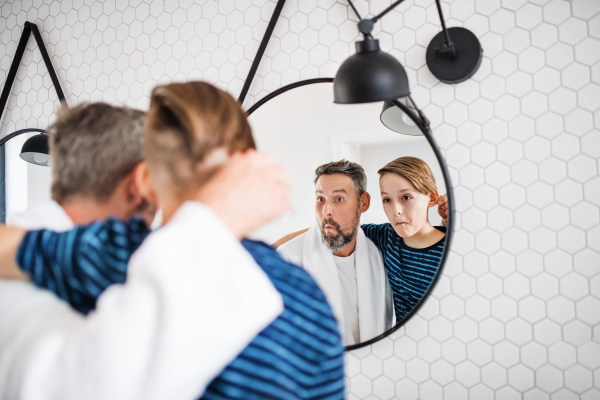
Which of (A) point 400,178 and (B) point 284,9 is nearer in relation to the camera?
(A) point 400,178

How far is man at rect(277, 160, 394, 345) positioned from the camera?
113cm

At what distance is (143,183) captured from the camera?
2.09 feet

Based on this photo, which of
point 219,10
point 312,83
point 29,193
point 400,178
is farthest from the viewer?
point 29,193

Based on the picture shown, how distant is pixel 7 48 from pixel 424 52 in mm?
1586

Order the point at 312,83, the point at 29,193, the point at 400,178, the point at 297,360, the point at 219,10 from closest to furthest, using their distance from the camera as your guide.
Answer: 1. the point at 297,360
2. the point at 400,178
3. the point at 312,83
4. the point at 219,10
5. the point at 29,193

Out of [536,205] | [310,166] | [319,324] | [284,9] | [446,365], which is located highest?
[284,9]

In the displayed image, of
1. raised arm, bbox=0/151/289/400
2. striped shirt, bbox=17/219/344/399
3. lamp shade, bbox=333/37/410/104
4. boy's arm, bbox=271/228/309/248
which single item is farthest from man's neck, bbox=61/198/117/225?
boy's arm, bbox=271/228/309/248

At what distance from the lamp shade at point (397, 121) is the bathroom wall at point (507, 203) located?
0.18 ft

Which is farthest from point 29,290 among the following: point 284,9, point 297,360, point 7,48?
point 7,48

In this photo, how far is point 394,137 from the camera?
1117 mm

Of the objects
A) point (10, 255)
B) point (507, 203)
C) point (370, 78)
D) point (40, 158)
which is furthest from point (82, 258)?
point (40, 158)

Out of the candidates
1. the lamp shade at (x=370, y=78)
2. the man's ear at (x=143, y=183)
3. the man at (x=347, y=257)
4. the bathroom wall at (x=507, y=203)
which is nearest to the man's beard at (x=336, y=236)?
Result: the man at (x=347, y=257)

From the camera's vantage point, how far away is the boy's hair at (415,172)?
1.08 metres

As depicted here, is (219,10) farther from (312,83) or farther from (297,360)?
(297,360)
